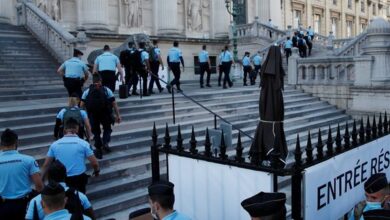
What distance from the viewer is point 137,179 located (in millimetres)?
7840

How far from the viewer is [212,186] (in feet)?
15.4

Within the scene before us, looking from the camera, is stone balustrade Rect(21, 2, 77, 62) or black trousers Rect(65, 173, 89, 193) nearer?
black trousers Rect(65, 173, 89, 193)

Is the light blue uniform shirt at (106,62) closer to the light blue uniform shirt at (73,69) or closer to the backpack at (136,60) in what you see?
the light blue uniform shirt at (73,69)

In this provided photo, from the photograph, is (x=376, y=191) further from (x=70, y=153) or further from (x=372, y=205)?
(x=70, y=153)

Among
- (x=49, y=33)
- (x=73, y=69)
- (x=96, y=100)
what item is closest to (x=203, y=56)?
(x=49, y=33)

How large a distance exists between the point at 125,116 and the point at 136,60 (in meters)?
2.64

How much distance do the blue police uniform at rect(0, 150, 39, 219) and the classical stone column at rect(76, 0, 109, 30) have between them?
1897 centimetres

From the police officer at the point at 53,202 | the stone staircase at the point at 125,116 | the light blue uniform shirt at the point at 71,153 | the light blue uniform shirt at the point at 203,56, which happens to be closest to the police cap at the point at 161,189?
the police officer at the point at 53,202

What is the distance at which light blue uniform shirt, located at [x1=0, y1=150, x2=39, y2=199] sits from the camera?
4.55 metres

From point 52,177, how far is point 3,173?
2.99 feet

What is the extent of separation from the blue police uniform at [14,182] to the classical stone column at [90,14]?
1897cm

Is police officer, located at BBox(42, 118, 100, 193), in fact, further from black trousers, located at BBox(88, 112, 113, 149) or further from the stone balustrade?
the stone balustrade

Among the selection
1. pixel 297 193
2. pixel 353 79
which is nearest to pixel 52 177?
pixel 297 193

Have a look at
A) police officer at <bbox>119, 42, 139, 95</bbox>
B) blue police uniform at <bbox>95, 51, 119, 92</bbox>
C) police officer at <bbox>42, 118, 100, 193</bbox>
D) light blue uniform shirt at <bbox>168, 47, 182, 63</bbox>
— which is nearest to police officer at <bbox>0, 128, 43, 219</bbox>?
police officer at <bbox>42, 118, 100, 193</bbox>
